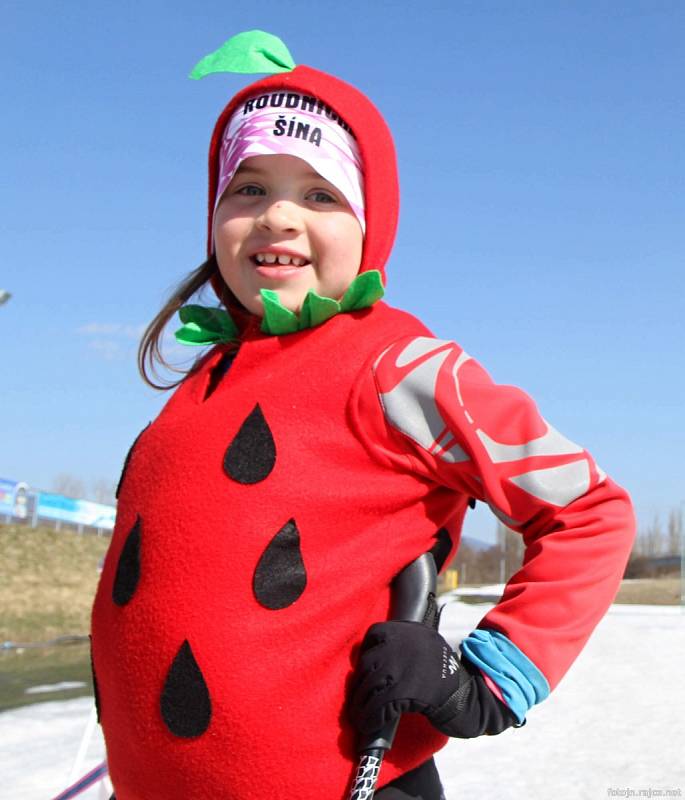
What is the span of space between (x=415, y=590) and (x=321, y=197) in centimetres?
69

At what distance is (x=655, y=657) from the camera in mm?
7195

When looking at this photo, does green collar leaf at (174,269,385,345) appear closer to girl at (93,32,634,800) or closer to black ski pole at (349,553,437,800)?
girl at (93,32,634,800)

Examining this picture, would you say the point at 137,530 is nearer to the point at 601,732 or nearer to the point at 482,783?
the point at 482,783

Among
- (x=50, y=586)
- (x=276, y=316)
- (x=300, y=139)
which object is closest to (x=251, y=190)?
(x=300, y=139)

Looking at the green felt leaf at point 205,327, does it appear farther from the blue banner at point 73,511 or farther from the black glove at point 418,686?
the blue banner at point 73,511

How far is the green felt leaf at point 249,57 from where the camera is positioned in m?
1.81

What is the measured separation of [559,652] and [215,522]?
523 millimetres

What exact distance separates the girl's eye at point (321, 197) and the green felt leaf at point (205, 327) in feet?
0.95

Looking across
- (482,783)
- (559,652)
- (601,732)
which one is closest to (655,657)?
(601,732)

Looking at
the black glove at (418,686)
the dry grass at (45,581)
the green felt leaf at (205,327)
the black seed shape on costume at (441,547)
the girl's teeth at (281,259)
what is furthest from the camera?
the dry grass at (45,581)

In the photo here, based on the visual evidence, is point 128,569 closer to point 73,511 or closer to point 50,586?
point 50,586

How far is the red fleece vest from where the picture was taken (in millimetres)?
1325

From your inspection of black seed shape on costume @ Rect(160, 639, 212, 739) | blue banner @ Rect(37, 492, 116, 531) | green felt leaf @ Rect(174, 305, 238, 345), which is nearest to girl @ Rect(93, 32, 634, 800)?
black seed shape on costume @ Rect(160, 639, 212, 739)

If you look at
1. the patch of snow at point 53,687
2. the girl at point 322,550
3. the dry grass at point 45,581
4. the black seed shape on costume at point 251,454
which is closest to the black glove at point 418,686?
the girl at point 322,550
